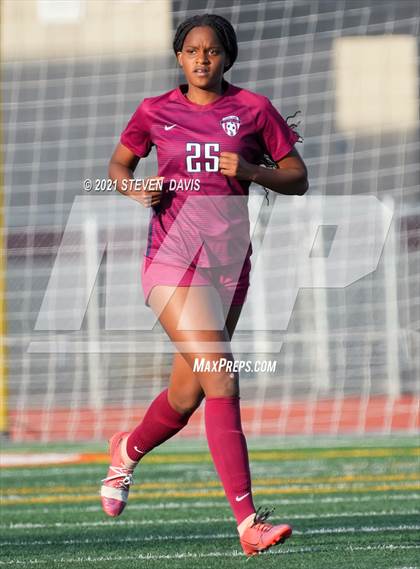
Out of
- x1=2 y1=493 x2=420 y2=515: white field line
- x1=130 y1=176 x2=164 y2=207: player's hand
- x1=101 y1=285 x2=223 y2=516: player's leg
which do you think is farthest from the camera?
x1=2 y1=493 x2=420 y2=515: white field line

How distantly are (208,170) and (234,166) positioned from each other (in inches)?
7.6

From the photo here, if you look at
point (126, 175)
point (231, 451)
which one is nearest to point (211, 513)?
point (231, 451)

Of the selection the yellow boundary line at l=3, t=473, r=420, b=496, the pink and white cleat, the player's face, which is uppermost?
the player's face

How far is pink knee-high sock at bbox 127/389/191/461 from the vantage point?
4958mm

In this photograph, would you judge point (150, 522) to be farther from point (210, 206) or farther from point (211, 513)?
point (210, 206)

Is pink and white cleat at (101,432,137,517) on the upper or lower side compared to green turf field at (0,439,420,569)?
upper

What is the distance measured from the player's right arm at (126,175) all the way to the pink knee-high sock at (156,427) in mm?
774

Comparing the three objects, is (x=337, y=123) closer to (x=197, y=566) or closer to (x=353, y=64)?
(x=353, y=64)

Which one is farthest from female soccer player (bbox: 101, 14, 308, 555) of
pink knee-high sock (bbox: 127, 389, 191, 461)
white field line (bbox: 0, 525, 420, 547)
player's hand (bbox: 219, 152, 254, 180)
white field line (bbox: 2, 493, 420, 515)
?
white field line (bbox: 2, 493, 420, 515)

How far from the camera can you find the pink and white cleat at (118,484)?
16.9 ft

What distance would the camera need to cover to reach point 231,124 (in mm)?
4637

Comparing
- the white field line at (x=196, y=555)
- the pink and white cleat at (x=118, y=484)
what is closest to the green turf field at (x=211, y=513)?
the white field line at (x=196, y=555)

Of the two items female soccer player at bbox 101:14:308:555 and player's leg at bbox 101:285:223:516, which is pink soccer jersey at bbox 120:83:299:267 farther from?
player's leg at bbox 101:285:223:516

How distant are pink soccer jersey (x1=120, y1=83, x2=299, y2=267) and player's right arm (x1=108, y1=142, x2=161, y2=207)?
94 millimetres
